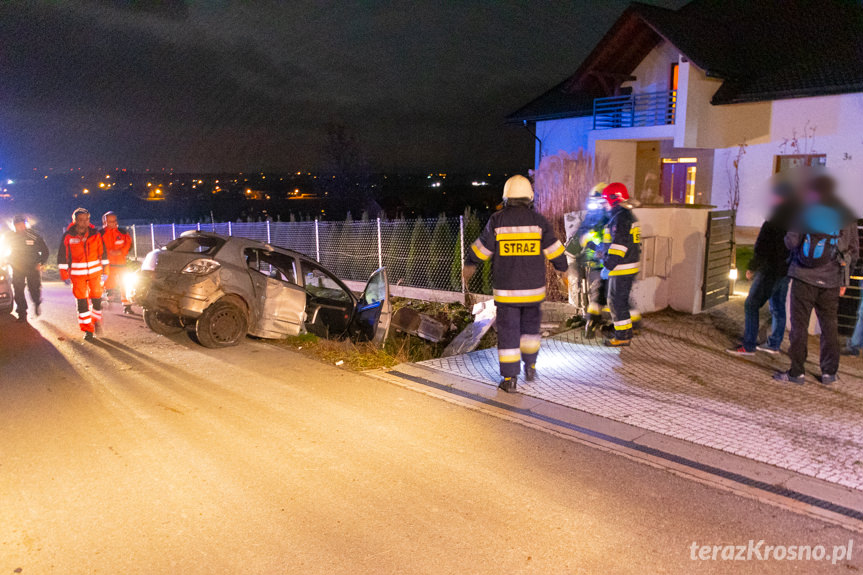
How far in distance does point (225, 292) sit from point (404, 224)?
23.9ft

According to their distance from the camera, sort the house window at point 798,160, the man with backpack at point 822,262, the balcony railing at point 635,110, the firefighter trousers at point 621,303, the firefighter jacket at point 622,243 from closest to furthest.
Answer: the man with backpack at point 822,262 < the firefighter jacket at point 622,243 < the firefighter trousers at point 621,303 < the house window at point 798,160 < the balcony railing at point 635,110

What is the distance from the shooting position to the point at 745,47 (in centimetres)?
2075

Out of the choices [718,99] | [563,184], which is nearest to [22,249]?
[563,184]

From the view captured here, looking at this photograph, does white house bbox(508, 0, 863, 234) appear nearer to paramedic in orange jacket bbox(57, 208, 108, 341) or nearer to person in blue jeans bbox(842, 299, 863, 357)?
person in blue jeans bbox(842, 299, 863, 357)

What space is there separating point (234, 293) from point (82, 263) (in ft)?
8.60

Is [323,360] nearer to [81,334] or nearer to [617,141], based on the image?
[81,334]

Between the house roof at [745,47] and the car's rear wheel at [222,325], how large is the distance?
51.2ft

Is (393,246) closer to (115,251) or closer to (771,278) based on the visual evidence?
(115,251)

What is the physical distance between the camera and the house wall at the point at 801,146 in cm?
1590

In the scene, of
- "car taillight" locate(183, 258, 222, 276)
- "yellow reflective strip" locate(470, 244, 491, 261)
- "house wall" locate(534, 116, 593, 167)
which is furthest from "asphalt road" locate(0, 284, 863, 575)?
"house wall" locate(534, 116, 593, 167)

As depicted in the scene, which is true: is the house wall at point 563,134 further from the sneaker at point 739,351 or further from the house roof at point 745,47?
the sneaker at point 739,351

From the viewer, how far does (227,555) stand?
11.1ft

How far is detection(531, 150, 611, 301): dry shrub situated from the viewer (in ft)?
38.8

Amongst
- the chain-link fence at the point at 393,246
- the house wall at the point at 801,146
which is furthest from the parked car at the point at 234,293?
the house wall at the point at 801,146
